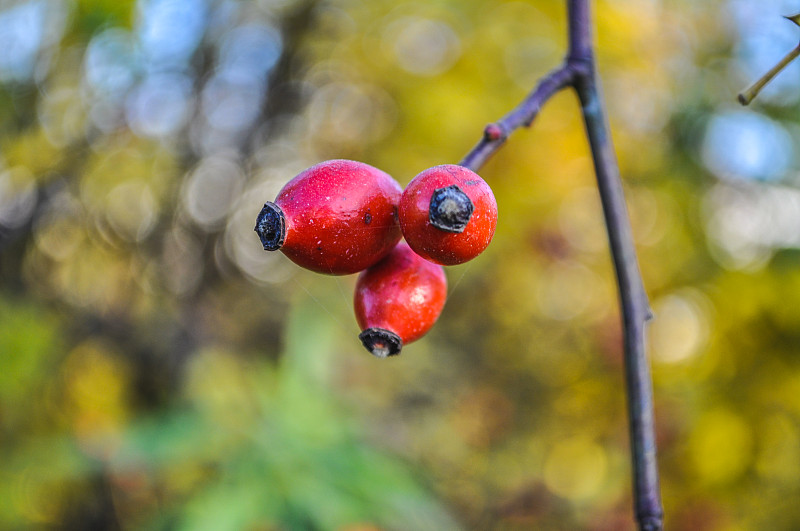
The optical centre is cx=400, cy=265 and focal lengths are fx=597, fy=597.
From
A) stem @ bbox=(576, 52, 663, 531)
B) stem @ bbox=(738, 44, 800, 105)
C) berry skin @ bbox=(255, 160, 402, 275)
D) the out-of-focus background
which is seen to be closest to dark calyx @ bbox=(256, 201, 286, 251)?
berry skin @ bbox=(255, 160, 402, 275)

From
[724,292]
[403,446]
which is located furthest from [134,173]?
[724,292]

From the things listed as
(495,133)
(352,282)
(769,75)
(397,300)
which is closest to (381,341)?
(397,300)

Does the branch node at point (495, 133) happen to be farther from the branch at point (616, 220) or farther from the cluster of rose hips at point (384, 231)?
the cluster of rose hips at point (384, 231)

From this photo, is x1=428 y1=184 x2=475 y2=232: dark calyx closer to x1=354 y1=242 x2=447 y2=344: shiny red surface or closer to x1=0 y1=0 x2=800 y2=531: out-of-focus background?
x1=354 y1=242 x2=447 y2=344: shiny red surface

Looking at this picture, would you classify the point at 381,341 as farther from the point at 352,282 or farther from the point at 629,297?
the point at 352,282

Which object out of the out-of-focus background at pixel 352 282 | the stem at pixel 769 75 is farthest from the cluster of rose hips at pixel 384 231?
the out-of-focus background at pixel 352 282
